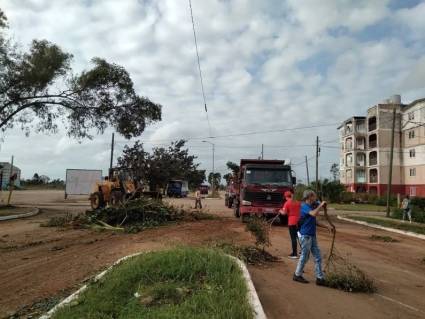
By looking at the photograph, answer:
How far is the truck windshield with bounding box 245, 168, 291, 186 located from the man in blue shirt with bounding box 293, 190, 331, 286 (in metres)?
13.9

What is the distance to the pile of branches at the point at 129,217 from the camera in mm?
20875

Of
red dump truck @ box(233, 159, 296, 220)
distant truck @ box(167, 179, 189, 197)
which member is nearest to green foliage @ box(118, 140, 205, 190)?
distant truck @ box(167, 179, 189, 197)

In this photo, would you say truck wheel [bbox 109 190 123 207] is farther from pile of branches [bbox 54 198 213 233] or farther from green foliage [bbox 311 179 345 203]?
green foliage [bbox 311 179 345 203]

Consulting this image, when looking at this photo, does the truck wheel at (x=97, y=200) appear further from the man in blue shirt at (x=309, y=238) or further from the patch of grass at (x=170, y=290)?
the man in blue shirt at (x=309, y=238)

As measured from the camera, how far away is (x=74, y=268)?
11.1m

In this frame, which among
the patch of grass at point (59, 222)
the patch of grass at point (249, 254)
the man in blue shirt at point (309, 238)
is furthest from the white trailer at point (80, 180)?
the man in blue shirt at point (309, 238)

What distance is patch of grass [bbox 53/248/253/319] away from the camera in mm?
6508

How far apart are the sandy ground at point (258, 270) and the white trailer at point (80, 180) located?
35932mm

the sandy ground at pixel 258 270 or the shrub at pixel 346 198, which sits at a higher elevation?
the shrub at pixel 346 198

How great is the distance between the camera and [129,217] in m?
21.5

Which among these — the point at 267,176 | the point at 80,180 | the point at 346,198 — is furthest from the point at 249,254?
the point at 346,198

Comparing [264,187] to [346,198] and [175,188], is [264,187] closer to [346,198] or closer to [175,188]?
[346,198]

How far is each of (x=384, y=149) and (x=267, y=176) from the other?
64442 millimetres

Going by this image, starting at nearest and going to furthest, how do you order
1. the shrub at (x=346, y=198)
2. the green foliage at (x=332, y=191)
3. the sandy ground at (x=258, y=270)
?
the sandy ground at (x=258, y=270) → the green foliage at (x=332, y=191) → the shrub at (x=346, y=198)
